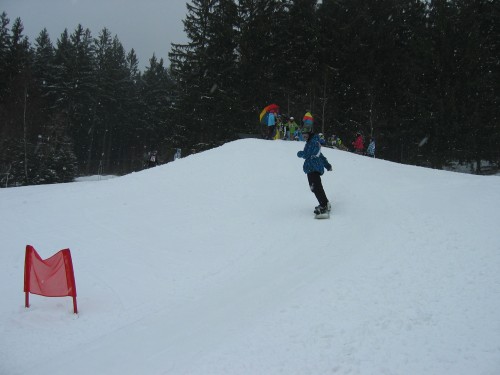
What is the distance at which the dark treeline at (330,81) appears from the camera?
90.8 feet

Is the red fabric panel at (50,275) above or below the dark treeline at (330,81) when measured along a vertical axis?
below

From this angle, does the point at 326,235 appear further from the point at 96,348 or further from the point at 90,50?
the point at 90,50

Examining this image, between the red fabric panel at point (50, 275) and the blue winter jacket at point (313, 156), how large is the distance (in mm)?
5966

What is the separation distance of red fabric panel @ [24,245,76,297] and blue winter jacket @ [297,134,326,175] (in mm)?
5966

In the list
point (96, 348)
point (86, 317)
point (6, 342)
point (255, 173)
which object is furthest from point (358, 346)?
point (255, 173)

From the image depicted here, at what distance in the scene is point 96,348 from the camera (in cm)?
511

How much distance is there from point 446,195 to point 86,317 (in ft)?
30.4

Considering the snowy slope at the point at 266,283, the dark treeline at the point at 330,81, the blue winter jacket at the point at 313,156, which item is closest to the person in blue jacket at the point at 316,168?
the blue winter jacket at the point at 313,156

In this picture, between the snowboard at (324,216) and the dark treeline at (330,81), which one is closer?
the snowboard at (324,216)

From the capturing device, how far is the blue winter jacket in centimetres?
995

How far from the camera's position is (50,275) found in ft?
20.4

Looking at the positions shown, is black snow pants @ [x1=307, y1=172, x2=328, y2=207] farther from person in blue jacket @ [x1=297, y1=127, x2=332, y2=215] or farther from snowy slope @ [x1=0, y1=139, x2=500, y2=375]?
snowy slope @ [x1=0, y1=139, x2=500, y2=375]

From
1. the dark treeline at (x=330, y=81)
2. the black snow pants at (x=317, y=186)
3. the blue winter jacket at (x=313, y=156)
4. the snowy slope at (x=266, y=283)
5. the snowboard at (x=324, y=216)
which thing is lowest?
the snowy slope at (x=266, y=283)

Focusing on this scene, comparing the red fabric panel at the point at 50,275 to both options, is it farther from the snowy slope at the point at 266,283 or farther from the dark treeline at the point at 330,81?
the dark treeline at the point at 330,81
